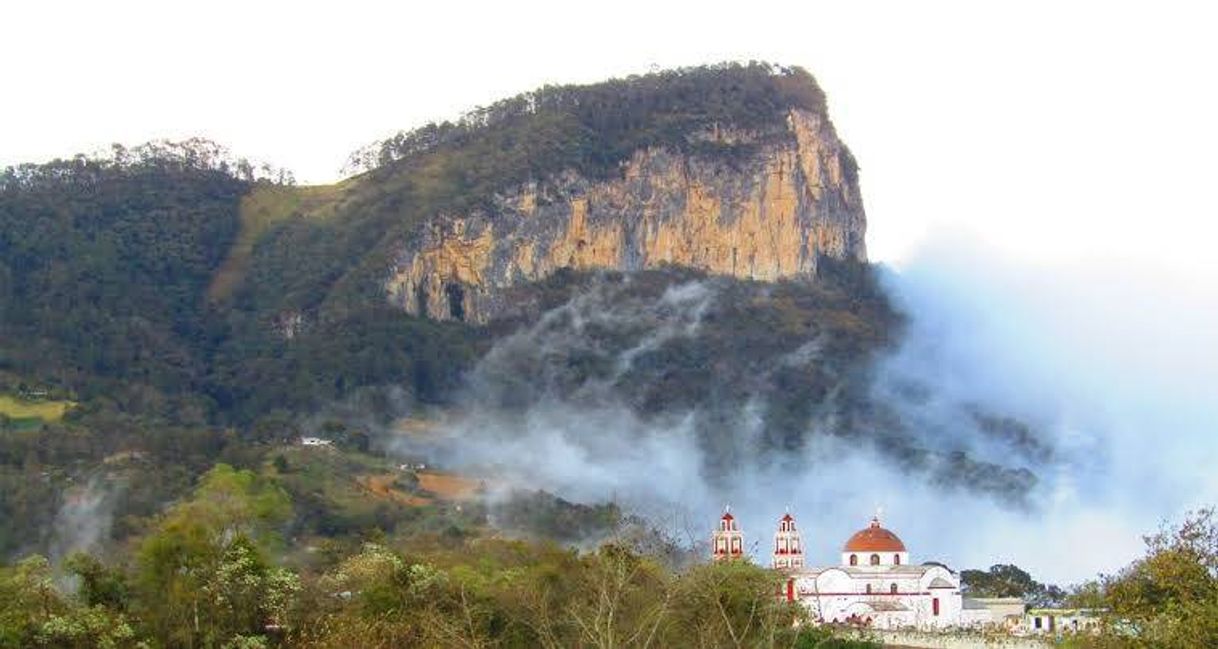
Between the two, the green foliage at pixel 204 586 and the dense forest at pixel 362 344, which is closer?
the green foliage at pixel 204 586

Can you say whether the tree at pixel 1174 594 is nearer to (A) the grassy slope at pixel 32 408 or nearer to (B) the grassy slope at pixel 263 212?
(A) the grassy slope at pixel 32 408

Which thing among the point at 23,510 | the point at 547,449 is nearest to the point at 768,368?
the point at 547,449

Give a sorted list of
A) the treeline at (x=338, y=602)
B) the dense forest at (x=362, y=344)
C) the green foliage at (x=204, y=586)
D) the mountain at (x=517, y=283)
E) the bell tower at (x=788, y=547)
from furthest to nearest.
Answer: the mountain at (x=517, y=283) < the dense forest at (x=362, y=344) < the bell tower at (x=788, y=547) < the green foliage at (x=204, y=586) < the treeline at (x=338, y=602)

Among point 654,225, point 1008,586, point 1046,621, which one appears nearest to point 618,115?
point 654,225

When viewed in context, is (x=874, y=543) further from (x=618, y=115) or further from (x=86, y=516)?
(x=618, y=115)

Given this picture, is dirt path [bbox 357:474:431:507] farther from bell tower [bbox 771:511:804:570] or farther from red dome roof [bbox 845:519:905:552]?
red dome roof [bbox 845:519:905:552]

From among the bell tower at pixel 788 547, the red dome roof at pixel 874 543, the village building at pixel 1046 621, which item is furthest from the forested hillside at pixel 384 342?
the village building at pixel 1046 621

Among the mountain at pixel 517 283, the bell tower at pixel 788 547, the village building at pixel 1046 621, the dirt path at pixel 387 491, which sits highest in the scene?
the mountain at pixel 517 283

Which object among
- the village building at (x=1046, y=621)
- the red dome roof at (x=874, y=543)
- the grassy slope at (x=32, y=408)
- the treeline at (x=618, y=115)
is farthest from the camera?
the treeline at (x=618, y=115)
